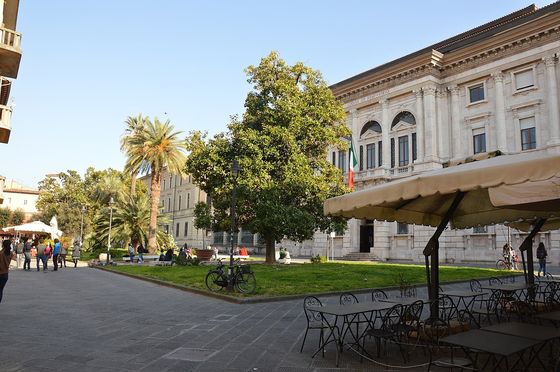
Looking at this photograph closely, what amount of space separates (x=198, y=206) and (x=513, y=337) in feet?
76.9

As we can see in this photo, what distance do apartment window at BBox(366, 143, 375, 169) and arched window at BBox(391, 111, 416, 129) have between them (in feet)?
9.32

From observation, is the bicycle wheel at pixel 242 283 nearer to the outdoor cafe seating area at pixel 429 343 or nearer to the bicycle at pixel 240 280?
the bicycle at pixel 240 280

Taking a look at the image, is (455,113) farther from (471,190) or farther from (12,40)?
(471,190)

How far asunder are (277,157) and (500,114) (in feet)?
59.8

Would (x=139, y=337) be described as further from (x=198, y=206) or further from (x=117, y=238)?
(x=117, y=238)

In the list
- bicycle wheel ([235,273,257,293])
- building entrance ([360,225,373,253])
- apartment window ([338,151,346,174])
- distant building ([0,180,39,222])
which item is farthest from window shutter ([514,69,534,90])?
distant building ([0,180,39,222])

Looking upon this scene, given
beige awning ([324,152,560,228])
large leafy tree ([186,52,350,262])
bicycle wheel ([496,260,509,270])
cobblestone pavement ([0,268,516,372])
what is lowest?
cobblestone pavement ([0,268,516,372])

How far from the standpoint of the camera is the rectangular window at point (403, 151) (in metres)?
37.0

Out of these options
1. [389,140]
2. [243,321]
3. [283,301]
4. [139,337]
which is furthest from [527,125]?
[139,337]

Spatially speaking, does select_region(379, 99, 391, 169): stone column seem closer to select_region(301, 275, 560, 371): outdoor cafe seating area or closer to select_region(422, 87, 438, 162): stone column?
select_region(422, 87, 438, 162): stone column

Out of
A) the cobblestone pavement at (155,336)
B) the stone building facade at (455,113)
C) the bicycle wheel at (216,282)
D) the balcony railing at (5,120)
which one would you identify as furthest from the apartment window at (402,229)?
the balcony railing at (5,120)

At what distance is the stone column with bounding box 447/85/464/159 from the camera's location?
34.2m

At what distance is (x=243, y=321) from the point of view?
29.0 ft

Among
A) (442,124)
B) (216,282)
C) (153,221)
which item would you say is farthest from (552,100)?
(153,221)
